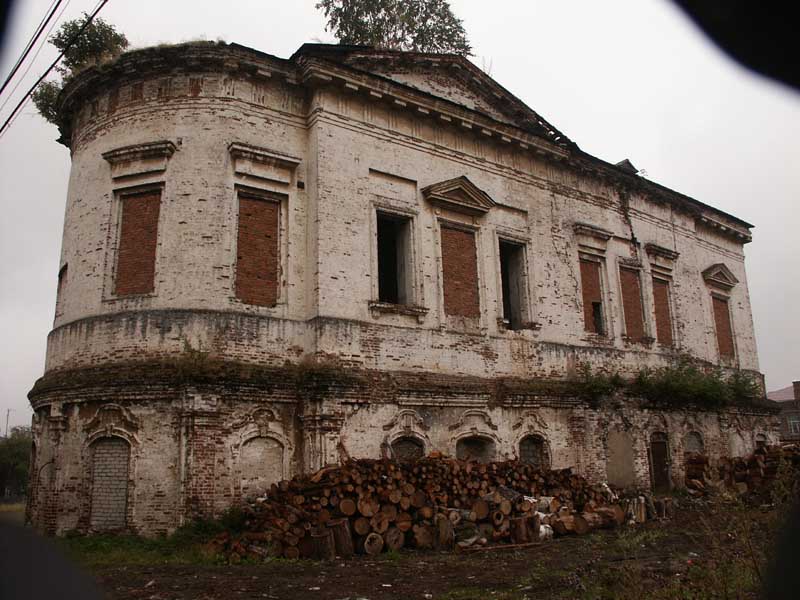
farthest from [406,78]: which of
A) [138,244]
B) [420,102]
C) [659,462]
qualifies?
[659,462]

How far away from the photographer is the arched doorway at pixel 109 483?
12.4 meters

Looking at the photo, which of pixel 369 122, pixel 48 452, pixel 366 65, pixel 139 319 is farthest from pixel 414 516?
pixel 366 65

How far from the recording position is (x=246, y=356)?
1320cm

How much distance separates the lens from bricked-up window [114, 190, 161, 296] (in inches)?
539

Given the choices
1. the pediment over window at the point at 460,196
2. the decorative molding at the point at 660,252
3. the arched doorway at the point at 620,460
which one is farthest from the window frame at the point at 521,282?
the decorative molding at the point at 660,252

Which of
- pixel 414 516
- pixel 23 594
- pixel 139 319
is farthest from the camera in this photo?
pixel 139 319

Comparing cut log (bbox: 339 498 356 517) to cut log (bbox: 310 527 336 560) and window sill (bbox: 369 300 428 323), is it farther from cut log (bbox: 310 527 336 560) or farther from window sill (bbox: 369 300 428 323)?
window sill (bbox: 369 300 428 323)

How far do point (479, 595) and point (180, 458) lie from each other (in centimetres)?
672

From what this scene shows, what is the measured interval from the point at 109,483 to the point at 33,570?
12.9m

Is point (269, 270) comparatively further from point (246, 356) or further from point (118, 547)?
point (118, 547)

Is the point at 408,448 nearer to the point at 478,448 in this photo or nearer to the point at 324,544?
the point at 478,448

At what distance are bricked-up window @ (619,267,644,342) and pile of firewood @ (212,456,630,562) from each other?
8.37 m

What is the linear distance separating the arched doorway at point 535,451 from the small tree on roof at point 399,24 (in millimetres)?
16804

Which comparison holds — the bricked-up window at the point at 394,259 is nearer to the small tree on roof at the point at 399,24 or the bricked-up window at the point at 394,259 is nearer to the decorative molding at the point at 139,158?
the decorative molding at the point at 139,158
